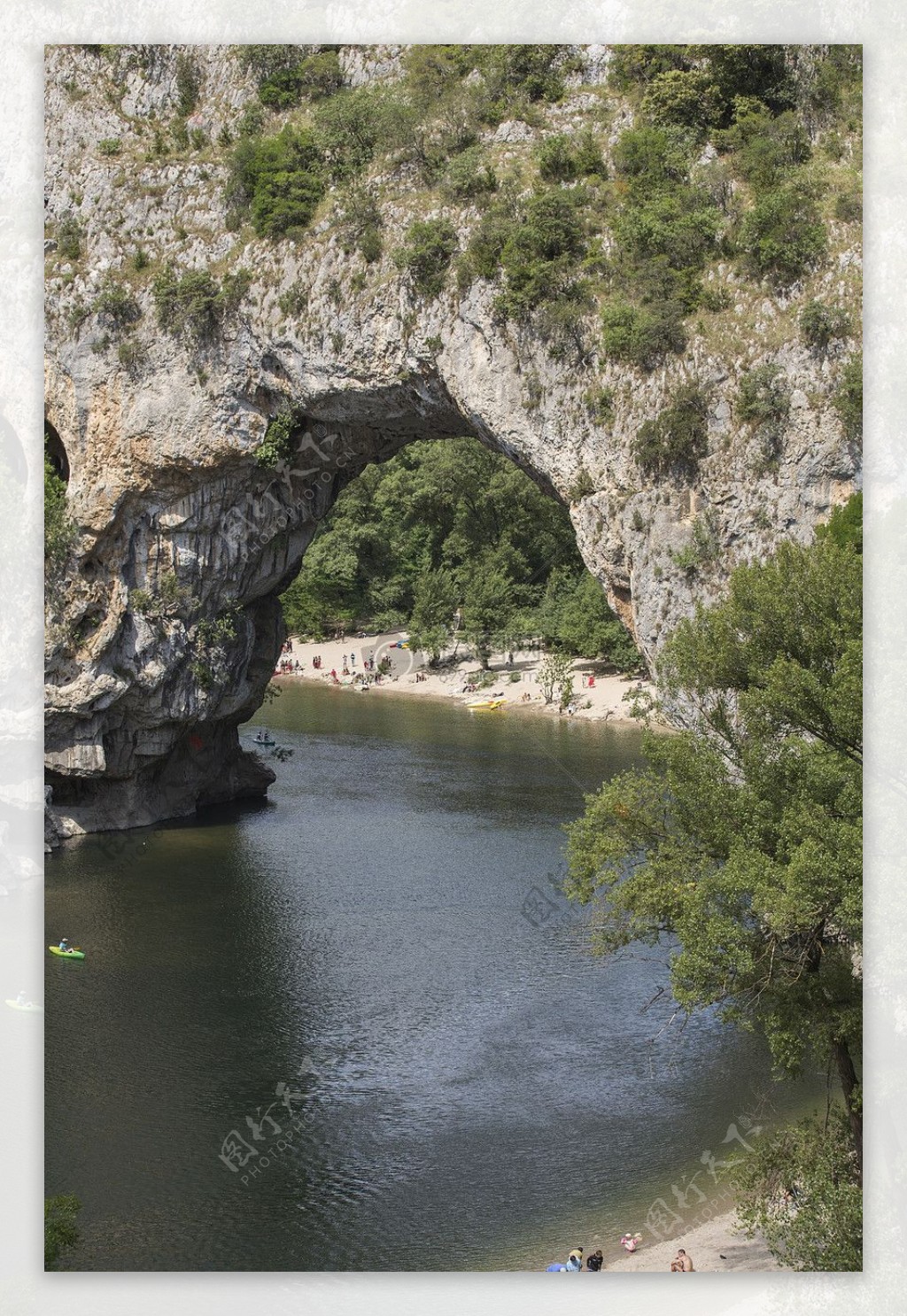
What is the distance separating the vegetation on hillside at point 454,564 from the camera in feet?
230

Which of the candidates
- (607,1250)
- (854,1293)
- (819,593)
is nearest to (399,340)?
(819,593)

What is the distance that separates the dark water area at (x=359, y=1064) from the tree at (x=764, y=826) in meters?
4.93

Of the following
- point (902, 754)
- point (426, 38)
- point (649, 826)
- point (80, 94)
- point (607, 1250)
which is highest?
point (80, 94)

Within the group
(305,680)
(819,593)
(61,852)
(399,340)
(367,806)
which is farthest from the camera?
(305,680)

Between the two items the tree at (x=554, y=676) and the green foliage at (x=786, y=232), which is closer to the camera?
the green foliage at (x=786, y=232)

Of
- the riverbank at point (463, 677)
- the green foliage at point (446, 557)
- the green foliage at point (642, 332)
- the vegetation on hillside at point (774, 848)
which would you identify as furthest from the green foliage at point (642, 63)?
the green foliage at point (446, 557)

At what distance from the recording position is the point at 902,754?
55.8 feet

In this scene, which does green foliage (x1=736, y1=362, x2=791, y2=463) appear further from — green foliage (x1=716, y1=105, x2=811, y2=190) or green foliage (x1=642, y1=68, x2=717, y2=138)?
green foliage (x1=642, y1=68, x2=717, y2=138)

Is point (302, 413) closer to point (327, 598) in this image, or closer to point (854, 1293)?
point (854, 1293)

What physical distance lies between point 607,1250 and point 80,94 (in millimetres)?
29957

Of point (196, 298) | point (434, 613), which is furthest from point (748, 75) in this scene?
point (434, 613)

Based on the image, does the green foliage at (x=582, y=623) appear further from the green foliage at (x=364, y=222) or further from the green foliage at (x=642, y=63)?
the green foliage at (x=642, y=63)

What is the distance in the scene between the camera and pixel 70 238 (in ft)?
113

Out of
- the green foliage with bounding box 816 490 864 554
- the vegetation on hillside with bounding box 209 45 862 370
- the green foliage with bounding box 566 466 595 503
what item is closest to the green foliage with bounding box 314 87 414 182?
the vegetation on hillside with bounding box 209 45 862 370
